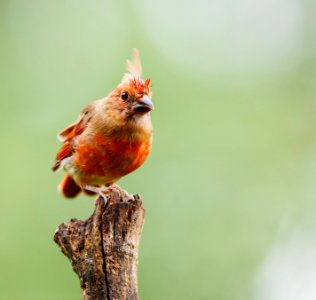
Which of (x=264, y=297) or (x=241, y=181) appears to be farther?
(x=241, y=181)

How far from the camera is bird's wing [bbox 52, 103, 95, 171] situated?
6.36m

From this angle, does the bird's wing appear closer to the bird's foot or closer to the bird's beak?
the bird's foot

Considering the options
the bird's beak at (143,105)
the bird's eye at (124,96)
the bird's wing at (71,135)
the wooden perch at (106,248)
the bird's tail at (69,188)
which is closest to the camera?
the wooden perch at (106,248)

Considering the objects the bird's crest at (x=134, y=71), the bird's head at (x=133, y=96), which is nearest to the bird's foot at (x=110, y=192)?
the bird's head at (x=133, y=96)

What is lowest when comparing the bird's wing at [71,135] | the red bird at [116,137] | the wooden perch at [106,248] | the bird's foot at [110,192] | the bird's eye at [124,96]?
the wooden perch at [106,248]

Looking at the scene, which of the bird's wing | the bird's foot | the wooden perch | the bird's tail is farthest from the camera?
the bird's tail

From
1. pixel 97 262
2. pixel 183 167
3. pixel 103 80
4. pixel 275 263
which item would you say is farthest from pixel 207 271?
pixel 97 262

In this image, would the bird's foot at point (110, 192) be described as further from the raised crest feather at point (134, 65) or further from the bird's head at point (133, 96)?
the raised crest feather at point (134, 65)

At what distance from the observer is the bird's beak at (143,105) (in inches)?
226

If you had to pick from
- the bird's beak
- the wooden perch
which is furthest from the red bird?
the wooden perch

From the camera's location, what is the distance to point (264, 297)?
9.35 metres

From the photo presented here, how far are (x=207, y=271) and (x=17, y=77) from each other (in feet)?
13.2

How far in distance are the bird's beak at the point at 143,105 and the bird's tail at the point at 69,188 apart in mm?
1389

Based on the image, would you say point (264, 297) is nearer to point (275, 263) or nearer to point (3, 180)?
point (275, 263)
